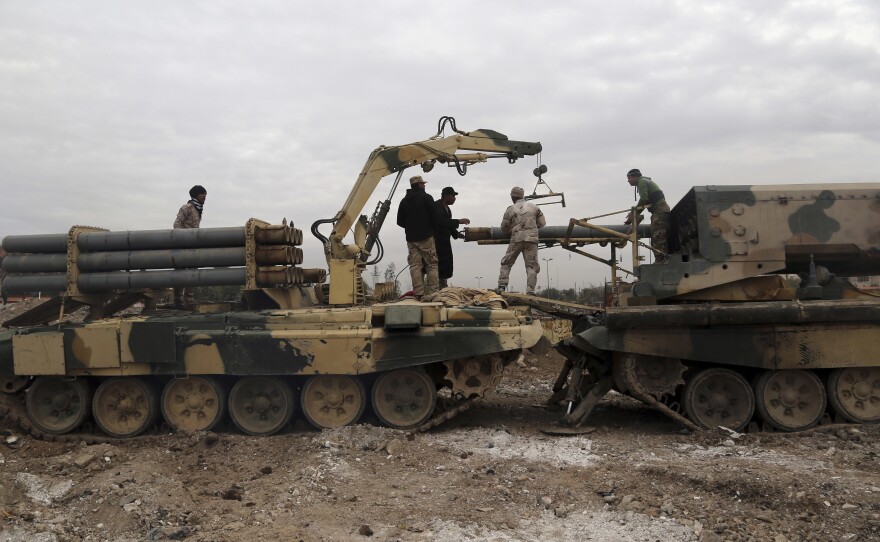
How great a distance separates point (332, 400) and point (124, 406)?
10.1ft

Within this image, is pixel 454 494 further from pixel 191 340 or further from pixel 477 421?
pixel 191 340

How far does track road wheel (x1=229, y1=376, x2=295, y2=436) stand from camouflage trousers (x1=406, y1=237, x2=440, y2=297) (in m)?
2.81

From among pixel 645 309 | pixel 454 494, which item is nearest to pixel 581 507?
pixel 454 494

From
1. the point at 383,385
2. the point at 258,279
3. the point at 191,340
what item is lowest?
the point at 383,385

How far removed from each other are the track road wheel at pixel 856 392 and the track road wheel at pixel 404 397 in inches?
216

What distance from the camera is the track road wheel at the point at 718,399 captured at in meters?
9.59

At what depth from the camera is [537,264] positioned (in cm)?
1154

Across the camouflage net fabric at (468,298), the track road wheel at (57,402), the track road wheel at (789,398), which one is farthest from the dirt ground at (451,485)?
the camouflage net fabric at (468,298)

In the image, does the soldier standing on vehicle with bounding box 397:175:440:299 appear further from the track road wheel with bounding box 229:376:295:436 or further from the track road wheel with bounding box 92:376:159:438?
the track road wheel with bounding box 92:376:159:438

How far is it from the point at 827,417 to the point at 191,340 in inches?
349

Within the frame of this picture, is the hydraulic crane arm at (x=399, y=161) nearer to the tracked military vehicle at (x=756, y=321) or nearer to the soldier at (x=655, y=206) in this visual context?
the soldier at (x=655, y=206)

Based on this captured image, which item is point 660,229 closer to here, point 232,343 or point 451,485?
point 451,485

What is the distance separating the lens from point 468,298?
1043 centimetres

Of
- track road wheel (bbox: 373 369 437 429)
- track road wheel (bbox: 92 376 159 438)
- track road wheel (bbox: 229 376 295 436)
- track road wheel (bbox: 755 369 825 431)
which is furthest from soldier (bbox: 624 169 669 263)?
track road wheel (bbox: 92 376 159 438)
